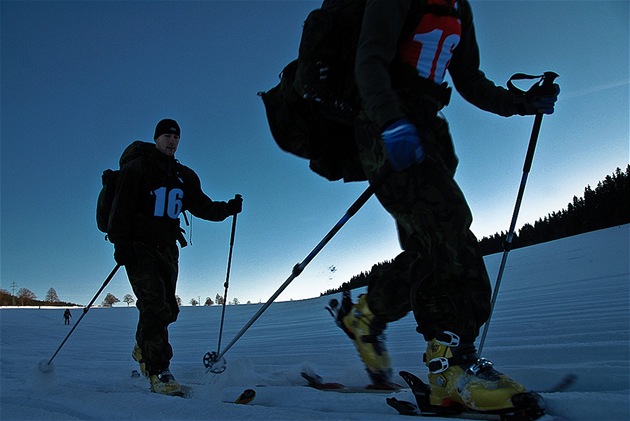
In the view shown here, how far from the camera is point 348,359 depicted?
3.69 m

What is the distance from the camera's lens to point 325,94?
2.10m

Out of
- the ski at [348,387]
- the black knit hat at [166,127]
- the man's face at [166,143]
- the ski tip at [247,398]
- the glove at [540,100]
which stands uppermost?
the black knit hat at [166,127]

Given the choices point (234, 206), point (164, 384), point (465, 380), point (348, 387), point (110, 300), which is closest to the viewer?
point (465, 380)

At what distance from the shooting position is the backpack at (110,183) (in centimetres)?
370

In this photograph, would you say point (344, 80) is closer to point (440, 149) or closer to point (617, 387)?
A: point (440, 149)

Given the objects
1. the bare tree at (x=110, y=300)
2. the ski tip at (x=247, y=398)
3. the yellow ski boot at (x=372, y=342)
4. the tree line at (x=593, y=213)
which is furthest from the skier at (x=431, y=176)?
the bare tree at (x=110, y=300)

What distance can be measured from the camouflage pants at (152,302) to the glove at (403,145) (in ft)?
8.25

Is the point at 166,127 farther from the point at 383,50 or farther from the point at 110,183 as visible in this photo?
the point at 383,50

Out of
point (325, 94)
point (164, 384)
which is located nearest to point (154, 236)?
point (164, 384)

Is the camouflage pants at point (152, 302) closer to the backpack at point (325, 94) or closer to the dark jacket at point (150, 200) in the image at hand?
the dark jacket at point (150, 200)

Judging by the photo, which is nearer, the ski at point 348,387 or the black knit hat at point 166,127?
the ski at point 348,387

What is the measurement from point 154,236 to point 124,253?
0.30 m

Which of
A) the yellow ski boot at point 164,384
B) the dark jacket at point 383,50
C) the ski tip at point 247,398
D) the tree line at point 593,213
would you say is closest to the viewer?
the dark jacket at point 383,50

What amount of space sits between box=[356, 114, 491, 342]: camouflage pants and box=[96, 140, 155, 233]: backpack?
261 cm
